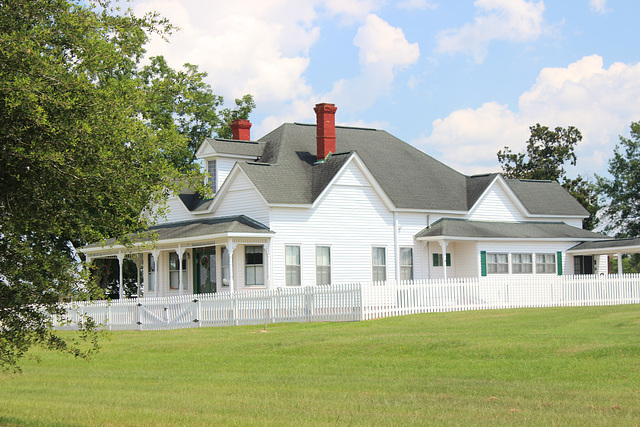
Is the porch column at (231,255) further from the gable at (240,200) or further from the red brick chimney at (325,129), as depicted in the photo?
Answer: the red brick chimney at (325,129)

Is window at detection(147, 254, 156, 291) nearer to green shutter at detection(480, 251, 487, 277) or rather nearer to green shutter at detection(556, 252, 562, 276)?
green shutter at detection(480, 251, 487, 277)

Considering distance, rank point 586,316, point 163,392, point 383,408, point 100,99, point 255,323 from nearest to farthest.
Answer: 1. point 100,99
2. point 383,408
3. point 163,392
4. point 586,316
5. point 255,323

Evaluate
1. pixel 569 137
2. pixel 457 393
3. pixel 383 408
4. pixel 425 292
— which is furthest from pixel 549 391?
pixel 569 137

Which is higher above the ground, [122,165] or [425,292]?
[122,165]

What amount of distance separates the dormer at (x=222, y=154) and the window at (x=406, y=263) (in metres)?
7.89

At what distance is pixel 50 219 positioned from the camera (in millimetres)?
9711

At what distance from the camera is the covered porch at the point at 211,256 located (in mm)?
31875

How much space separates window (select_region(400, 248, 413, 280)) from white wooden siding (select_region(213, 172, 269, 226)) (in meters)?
7.18

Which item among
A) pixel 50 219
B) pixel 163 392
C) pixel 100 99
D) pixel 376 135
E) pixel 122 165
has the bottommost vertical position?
pixel 163 392

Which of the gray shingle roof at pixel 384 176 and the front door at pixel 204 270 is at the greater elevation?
the gray shingle roof at pixel 384 176

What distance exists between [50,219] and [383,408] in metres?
5.21

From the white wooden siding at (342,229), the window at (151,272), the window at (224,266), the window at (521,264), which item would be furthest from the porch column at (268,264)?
the window at (521,264)

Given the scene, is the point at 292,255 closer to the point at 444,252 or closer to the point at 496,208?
the point at 444,252

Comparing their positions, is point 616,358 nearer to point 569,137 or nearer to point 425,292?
point 425,292
